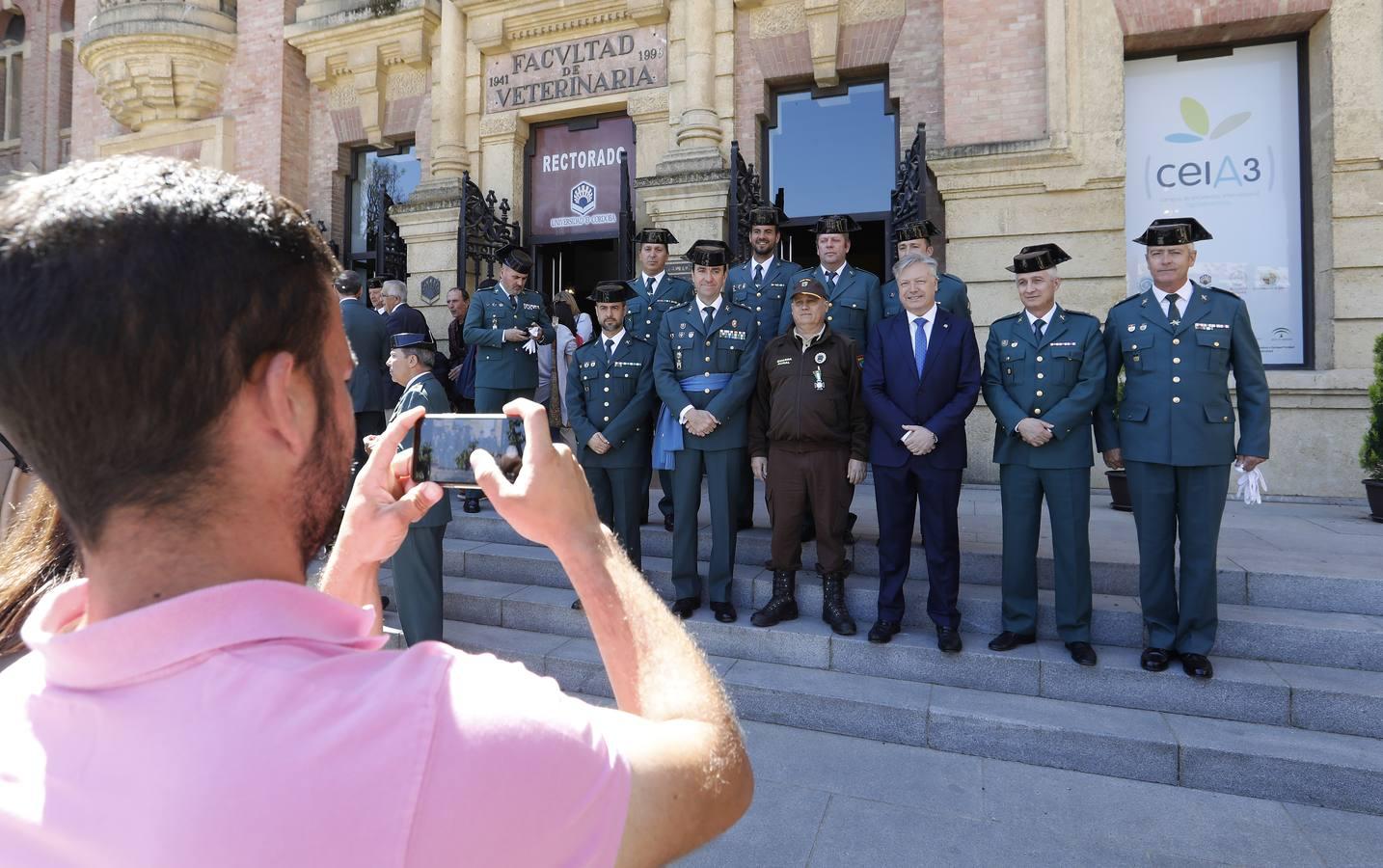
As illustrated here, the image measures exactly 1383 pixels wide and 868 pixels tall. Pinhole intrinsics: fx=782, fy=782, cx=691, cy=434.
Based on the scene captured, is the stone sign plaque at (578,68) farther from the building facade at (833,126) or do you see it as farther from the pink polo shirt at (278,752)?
the pink polo shirt at (278,752)

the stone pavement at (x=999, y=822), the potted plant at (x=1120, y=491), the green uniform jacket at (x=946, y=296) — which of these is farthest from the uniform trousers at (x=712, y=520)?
the potted plant at (x=1120, y=491)

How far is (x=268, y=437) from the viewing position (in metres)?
0.76

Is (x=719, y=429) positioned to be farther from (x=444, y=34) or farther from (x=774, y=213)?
(x=444, y=34)

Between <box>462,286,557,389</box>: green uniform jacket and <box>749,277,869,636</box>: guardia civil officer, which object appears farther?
<box>462,286,557,389</box>: green uniform jacket

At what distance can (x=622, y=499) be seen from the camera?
5625 mm

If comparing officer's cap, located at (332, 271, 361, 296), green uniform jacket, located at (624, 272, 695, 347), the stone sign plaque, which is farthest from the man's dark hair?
the stone sign plaque

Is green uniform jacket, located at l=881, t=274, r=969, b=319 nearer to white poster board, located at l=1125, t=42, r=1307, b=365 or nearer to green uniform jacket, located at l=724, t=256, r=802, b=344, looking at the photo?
green uniform jacket, located at l=724, t=256, r=802, b=344

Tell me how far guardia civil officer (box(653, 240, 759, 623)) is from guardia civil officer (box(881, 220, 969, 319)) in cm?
149

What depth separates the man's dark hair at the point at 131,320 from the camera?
2.13ft

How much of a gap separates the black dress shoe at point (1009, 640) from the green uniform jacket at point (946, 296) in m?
2.58

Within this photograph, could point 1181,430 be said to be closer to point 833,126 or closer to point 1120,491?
point 1120,491

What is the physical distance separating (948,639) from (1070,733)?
0.82 m

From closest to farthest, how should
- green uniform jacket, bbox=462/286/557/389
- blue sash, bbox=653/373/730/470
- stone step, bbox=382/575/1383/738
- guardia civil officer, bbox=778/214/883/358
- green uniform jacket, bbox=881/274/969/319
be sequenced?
stone step, bbox=382/575/1383/738 → blue sash, bbox=653/373/730/470 → green uniform jacket, bbox=881/274/969/319 → guardia civil officer, bbox=778/214/883/358 → green uniform jacket, bbox=462/286/557/389

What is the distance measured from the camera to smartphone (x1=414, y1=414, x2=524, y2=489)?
117 centimetres
